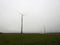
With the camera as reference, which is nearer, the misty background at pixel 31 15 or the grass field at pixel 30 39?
the grass field at pixel 30 39

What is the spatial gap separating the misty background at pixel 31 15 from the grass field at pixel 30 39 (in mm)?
232

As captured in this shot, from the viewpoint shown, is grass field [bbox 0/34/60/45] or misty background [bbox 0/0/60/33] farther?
misty background [bbox 0/0/60/33]

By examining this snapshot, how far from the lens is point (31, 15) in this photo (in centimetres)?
134

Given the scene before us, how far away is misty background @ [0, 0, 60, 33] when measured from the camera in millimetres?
1323

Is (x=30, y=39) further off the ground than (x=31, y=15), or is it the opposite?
(x=31, y=15)

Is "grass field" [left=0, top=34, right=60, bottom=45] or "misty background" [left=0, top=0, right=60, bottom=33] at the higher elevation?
"misty background" [left=0, top=0, right=60, bottom=33]

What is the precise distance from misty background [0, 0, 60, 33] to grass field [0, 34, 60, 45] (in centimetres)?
23

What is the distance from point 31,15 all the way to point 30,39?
0.41 metres

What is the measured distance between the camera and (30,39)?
1082mm

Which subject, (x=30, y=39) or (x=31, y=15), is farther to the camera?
(x=31, y=15)

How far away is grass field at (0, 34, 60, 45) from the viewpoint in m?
1.08

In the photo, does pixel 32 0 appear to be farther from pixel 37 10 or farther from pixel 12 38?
pixel 12 38

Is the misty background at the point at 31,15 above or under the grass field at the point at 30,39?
above

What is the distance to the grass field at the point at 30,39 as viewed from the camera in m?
1.08
